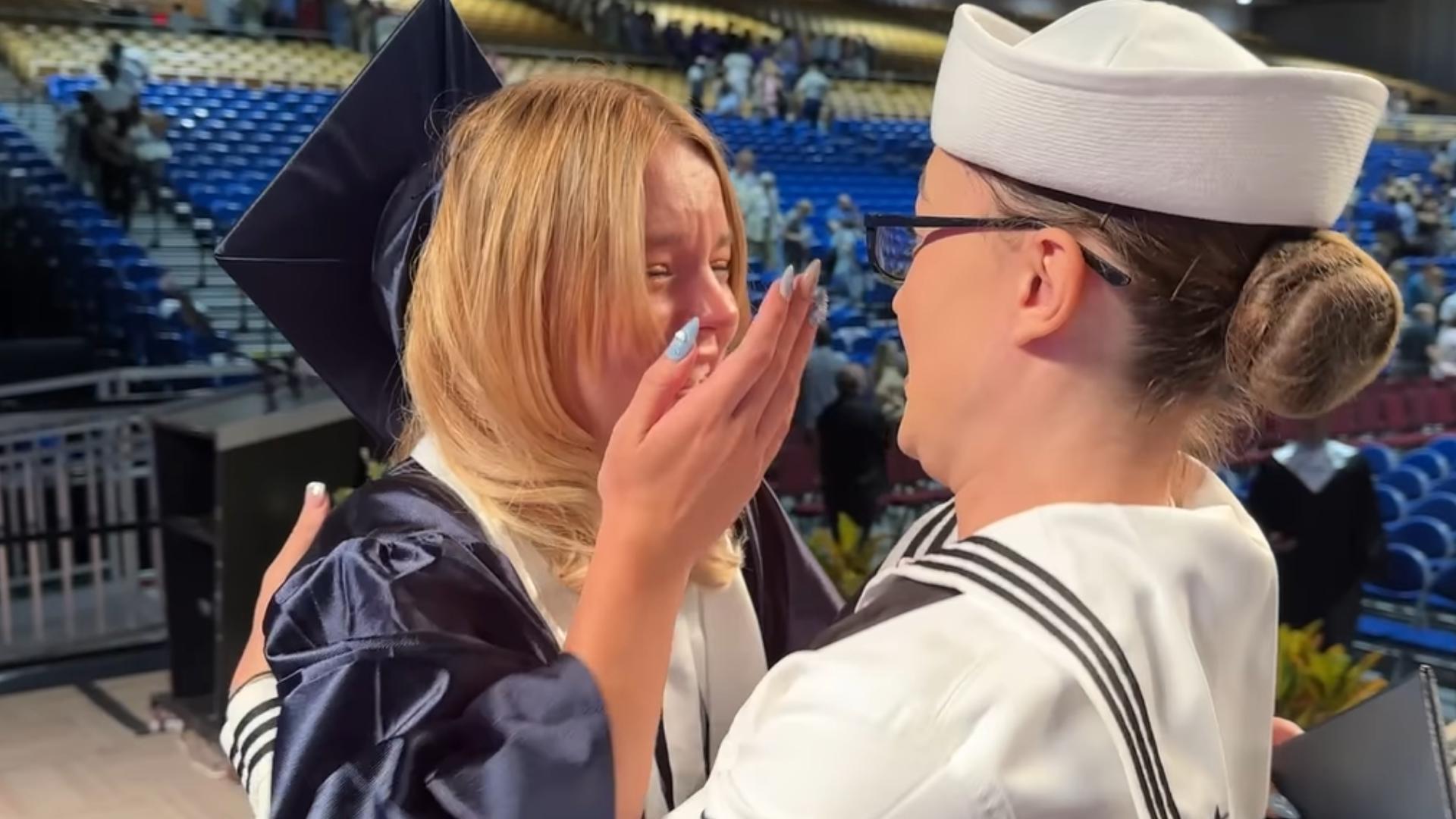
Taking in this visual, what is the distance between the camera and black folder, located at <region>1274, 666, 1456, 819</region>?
0.82 meters

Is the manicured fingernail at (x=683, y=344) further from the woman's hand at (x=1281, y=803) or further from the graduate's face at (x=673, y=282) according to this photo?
the woman's hand at (x=1281, y=803)

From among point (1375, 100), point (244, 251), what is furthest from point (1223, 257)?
point (244, 251)

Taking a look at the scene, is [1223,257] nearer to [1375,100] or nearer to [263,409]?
[1375,100]

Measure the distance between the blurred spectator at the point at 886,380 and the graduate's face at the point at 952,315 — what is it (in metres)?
3.70

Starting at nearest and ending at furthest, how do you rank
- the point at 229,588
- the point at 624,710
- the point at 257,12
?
1. the point at 624,710
2. the point at 229,588
3. the point at 257,12

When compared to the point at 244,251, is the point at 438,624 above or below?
below

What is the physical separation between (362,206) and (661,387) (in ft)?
1.31

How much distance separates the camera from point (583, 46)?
5.02 meters

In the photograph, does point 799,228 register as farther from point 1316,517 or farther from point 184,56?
point 184,56

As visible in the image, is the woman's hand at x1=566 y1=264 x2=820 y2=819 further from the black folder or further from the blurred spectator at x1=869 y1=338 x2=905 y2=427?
the blurred spectator at x1=869 y1=338 x2=905 y2=427

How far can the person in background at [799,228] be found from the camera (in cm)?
488

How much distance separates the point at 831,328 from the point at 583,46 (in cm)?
151

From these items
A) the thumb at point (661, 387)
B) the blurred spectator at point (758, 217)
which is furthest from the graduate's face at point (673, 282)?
the blurred spectator at point (758, 217)

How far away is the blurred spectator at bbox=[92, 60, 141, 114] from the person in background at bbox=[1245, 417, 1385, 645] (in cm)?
403
